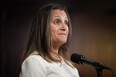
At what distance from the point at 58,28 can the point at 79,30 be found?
1622 millimetres

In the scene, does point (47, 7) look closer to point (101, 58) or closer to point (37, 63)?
point (37, 63)

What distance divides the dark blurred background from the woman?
58.0 inches

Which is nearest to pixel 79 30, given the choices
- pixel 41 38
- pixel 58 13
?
pixel 58 13

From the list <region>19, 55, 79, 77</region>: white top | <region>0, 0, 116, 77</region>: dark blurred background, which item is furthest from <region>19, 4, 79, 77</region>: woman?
<region>0, 0, 116, 77</region>: dark blurred background

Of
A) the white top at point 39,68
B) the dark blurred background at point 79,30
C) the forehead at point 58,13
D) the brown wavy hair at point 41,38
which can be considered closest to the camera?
the white top at point 39,68

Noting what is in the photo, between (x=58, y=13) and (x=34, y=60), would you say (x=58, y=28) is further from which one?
(x=34, y=60)

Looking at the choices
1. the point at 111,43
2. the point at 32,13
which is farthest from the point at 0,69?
the point at 111,43

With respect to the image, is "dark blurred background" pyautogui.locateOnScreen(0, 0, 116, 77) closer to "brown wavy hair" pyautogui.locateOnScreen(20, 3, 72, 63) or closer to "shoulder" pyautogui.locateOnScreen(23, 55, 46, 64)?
"brown wavy hair" pyautogui.locateOnScreen(20, 3, 72, 63)

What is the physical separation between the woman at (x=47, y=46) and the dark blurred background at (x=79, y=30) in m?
1.47

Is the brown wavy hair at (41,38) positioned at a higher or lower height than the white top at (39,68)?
higher

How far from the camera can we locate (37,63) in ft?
4.96

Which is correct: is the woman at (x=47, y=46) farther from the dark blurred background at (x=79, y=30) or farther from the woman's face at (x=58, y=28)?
the dark blurred background at (x=79, y=30)

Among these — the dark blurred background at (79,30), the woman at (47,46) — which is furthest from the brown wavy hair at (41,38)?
the dark blurred background at (79,30)

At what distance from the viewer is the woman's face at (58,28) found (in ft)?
5.52
